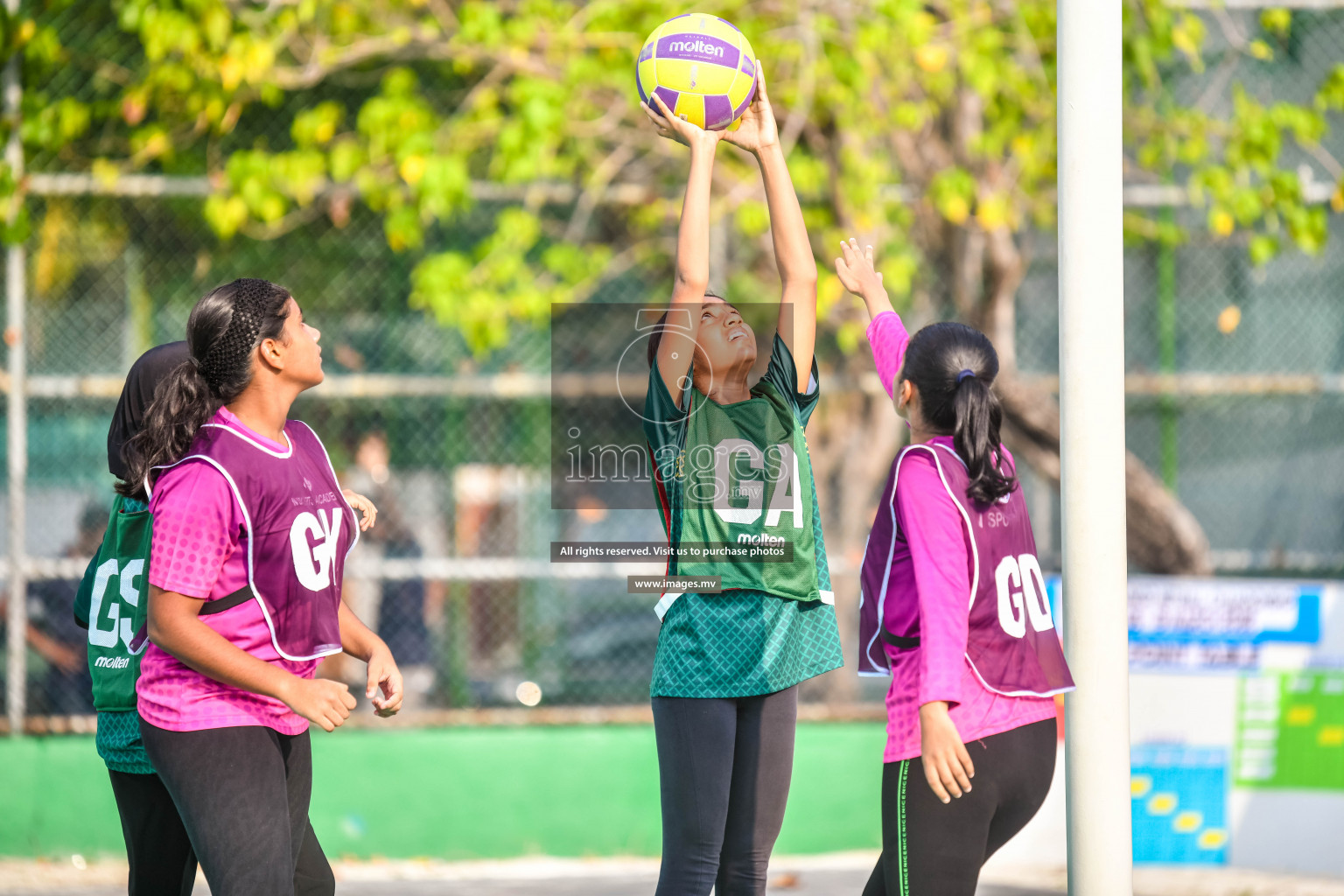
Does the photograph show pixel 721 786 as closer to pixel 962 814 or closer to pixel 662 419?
pixel 962 814

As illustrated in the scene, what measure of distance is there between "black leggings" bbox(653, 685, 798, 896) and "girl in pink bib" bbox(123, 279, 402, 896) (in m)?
0.76

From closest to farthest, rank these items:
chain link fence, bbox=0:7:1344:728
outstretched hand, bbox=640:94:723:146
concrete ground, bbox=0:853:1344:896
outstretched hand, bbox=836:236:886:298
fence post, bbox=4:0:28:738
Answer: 1. outstretched hand, bbox=640:94:723:146
2. outstretched hand, bbox=836:236:886:298
3. concrete ground, bbox=0:853:1344:896
4. fence post, bbox=4:0:28:738
5. chain link fence, bbox=0:7:1344:728

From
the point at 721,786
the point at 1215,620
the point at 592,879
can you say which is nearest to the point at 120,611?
the point at 721,786

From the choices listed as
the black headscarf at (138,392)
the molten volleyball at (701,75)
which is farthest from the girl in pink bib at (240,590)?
the molten volleyball at (701,75)

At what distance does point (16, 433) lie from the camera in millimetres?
6449

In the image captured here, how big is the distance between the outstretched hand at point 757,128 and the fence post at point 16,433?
15.1ft

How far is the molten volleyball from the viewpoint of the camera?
3.48 meters

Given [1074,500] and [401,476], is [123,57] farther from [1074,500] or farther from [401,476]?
[1074,500]

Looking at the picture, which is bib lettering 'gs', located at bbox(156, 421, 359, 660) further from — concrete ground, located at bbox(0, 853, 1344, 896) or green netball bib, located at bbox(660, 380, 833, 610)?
concrete ground, located at bbox(0, 853, 1344, 896)

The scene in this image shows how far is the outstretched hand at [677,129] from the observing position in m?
3.31

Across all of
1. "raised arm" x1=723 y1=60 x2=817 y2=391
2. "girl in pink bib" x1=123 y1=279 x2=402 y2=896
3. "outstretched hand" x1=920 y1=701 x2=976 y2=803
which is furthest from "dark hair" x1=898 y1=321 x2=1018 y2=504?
"girl in pink bib" x1=123 y1=279 x2=402 y2=896

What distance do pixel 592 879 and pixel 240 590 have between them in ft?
12.2

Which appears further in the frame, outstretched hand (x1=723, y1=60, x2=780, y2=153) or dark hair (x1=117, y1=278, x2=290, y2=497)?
outstretched hand (x1=723, y1=60, x2=780, y2=153)

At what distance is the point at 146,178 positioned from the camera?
21.8ft
